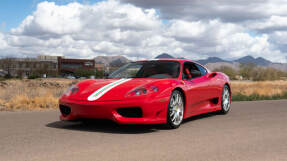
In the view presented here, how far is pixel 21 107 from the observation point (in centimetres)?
1074

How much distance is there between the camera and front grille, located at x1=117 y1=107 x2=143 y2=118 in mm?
5711

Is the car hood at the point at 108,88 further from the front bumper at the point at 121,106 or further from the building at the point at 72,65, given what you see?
the building at the point at 72,65

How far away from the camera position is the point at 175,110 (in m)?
6.26

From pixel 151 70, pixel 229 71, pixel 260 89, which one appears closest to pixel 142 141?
pixel 151 70

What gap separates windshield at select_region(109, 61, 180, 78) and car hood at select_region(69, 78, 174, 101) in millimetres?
529

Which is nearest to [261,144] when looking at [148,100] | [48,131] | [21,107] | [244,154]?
[244,154]

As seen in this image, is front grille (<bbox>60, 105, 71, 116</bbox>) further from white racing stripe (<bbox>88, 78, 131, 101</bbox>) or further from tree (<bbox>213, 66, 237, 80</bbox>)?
tree (<bbox>213, 66, 237, 80</bbox>)

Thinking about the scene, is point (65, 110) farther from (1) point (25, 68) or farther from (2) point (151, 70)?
(1) point (25, 68)

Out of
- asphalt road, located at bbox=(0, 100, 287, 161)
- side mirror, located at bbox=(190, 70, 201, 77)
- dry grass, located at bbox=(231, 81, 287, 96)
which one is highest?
side mirror, located at bbox=(190, 70, 201, 77)

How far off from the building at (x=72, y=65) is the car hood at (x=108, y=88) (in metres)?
130

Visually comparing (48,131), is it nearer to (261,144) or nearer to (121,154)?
(121,154)

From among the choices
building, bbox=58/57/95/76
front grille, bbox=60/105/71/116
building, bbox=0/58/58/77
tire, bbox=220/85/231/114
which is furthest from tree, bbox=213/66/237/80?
front grille, bbox=60/105/71/116

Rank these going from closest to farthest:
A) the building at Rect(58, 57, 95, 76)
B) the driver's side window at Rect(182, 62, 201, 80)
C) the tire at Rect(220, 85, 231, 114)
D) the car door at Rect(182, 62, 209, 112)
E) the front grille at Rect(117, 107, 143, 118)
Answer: the front grille at Rect(117, 107, 143, 118) → the car door at Rect(182, 62, 209, 112) → the driver's side window at Rect(182, 62, 201, 80) → the tire at Rect(220, 85, 231, 114) → the building at Rect(58, 57, 95, 76)

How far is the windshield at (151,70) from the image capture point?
6871mm
